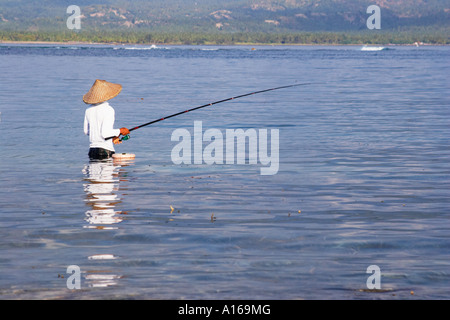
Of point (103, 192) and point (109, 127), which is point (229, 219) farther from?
point (109, 127)

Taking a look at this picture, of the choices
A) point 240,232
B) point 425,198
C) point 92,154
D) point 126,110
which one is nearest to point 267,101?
point 126,110

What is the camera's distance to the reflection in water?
23.9ft

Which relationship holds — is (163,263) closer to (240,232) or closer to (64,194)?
(240,232)

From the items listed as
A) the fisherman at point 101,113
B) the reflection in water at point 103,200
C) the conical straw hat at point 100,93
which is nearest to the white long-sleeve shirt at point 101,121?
the fisherman at point 101,113

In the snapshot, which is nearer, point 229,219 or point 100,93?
point 229,219

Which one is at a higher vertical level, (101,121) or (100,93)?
(100,93)

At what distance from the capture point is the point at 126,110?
28.4m

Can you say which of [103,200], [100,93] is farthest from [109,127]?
A: [103,200]

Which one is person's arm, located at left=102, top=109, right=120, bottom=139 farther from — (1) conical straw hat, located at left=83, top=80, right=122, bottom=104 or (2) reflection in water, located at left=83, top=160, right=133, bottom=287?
(2) reflection in water, located at left=83, top=160, right=133, bottom=287

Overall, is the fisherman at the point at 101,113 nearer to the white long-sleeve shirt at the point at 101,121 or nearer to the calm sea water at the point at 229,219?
the white long-sleeve shirt at the point at 101,121

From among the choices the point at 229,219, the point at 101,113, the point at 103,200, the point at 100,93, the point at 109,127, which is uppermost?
the point at 100,93

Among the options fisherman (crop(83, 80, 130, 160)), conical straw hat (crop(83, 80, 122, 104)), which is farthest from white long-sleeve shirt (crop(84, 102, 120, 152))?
conical straw hat (crop(83, 80, 122, 104))

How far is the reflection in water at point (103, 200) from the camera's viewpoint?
7.29 metres

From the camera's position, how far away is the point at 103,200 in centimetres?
1099
